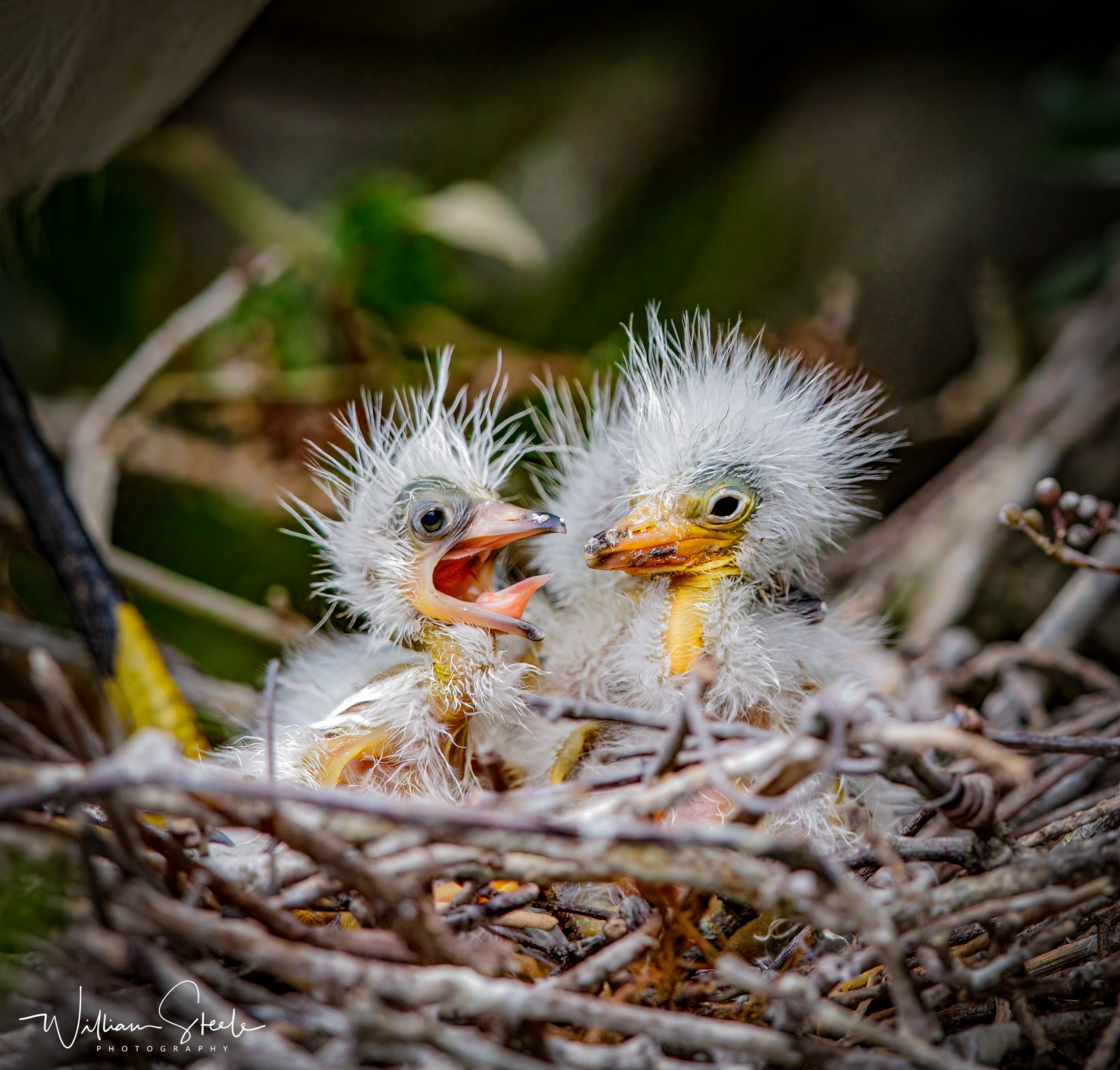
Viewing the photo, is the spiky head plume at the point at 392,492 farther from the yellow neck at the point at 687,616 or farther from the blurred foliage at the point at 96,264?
the blurred foliage at the point at 96,264

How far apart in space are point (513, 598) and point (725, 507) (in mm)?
305

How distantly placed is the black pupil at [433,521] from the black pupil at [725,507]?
14.1 inches

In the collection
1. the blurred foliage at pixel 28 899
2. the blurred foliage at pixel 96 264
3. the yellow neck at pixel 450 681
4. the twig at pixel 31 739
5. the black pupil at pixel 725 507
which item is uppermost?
the blurred foliage at pixel 96 264

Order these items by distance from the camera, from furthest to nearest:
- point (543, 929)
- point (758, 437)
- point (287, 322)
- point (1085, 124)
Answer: point (287, 322)
point (1085, 124)
point (758, 437)
point (543, 929)

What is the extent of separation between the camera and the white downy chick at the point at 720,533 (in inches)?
51.4

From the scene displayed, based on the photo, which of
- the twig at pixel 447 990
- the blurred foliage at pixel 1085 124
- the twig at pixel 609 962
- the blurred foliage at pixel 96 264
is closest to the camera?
the twig at pixel 447 990

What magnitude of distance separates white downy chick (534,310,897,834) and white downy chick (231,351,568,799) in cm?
12

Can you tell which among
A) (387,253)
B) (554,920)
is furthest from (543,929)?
(387,253)

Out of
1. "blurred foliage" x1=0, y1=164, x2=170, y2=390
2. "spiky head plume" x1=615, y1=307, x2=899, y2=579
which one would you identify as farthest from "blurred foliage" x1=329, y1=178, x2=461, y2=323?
"spiky head plume" x1=615, y1=307, x2=899, y2=579

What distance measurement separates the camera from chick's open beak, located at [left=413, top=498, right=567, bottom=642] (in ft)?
4.17

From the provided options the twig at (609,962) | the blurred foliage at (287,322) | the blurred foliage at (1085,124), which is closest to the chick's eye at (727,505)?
the twig at (609,962)

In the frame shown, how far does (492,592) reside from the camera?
1384mm

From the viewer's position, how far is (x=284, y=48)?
2.49 m

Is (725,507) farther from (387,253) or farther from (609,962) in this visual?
(387,253)
